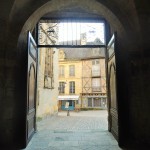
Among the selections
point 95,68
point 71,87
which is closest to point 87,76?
Result: point 95,68

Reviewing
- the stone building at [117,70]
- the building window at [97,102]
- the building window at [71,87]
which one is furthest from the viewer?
the building window at [71,87]

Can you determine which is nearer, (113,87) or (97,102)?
(113,87)

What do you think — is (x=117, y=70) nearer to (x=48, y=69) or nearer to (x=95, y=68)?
(x=48, y=69)

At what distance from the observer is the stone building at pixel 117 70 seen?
352 centimetres

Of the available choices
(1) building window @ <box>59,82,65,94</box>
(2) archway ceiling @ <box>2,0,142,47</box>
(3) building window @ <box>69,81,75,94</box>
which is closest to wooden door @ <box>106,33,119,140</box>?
(2) archway ceiling @ <box>2,0,142,47</box>

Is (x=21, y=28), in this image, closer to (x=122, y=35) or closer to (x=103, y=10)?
(x=103, y=10)

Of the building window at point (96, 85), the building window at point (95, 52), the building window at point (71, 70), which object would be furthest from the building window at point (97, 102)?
the building window at point (95, 52)

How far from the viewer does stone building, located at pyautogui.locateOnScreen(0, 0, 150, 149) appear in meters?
3.52

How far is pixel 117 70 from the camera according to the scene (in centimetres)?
393

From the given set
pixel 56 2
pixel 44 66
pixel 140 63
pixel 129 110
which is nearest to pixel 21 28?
pixel 56 2

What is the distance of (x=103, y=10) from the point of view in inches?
166

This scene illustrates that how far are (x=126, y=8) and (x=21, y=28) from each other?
85.4 inches

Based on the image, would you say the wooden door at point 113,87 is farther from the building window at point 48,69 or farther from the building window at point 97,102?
the building window at point 97,102

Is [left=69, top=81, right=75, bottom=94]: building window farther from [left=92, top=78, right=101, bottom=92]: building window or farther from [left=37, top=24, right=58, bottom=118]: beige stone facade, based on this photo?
[left=37, top=24, right=58, bottom=118]: beige stone facade
